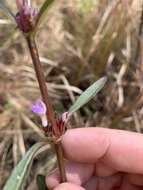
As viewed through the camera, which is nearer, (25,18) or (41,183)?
(25,18)

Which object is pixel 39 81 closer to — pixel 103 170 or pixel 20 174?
pixel 20 174

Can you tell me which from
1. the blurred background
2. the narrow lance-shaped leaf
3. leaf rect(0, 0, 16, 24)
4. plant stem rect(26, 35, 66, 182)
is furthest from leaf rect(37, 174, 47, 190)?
the blurred background

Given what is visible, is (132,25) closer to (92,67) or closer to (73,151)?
(92,67)

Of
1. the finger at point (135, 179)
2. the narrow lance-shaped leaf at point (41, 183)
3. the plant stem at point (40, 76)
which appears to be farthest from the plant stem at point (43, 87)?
the finger at point (135, 179)

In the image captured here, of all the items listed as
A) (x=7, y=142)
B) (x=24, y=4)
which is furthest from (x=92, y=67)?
(x=24, y=4)

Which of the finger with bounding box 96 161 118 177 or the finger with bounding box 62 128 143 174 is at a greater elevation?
the finger with bounding box 62 128 143 174

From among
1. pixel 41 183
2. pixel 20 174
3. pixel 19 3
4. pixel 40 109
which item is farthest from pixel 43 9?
pixel 41 183

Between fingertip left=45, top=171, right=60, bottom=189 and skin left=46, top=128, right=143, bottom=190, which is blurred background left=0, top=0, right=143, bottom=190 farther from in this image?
fingertip left=45, top=171, right=60, bottom=189
